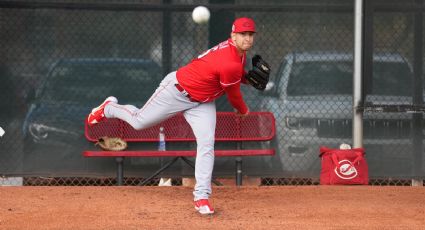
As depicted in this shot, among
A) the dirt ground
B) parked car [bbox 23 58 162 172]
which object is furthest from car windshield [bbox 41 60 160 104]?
the dirt ground

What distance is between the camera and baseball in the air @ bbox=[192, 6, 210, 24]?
924cm

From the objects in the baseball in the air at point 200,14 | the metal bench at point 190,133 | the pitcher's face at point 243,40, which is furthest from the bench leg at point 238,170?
the pitcher's face at point 243,40

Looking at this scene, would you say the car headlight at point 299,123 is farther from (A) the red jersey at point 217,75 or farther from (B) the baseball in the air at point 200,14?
(A) the red jersey at point 217,75

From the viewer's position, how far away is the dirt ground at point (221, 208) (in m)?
7.14

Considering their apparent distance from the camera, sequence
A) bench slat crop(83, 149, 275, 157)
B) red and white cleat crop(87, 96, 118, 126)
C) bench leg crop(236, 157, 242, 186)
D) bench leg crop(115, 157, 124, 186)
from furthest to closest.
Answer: bench leg crop(236, 157, 242, 186)
bench leg crop(115, 157, 124, 186)
bench slat crop(83, 149, 275, 157)
red and white cleat crop(87, 96, 118, 126)

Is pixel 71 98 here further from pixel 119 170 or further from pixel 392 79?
pixel 392 79

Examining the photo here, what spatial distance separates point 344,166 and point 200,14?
196 cm

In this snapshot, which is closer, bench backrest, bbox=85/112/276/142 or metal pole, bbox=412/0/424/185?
bench backrest, bbox=85/112/276/142

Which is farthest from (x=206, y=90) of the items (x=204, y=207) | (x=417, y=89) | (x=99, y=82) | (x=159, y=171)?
(x=417, y=89)

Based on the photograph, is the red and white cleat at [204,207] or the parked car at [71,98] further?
the parked car at [71,98]

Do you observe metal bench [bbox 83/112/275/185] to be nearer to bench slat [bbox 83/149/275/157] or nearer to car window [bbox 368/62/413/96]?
bench slat [bbox 83/149/275/157]

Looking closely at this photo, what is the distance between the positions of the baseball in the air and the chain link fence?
16 centimetres

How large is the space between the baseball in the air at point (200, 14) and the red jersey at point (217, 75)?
170 cm

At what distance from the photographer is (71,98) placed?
945 cm
